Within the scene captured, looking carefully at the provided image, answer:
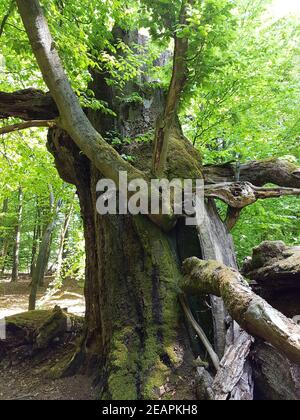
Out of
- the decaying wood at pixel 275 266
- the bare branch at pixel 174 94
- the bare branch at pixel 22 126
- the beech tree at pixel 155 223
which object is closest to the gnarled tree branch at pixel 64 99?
the beech tree at pixel 155 223

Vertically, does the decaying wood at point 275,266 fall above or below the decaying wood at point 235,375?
above

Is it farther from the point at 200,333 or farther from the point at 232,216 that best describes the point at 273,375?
the point at 232,216

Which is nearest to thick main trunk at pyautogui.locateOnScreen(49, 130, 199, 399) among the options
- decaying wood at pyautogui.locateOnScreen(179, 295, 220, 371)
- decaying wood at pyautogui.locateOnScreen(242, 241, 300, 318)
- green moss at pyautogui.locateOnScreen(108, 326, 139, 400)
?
green moss at pyautogui.locateOnScreen(108, 326, 139, 400)

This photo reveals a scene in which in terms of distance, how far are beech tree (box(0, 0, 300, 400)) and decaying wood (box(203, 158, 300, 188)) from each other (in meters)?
0.02

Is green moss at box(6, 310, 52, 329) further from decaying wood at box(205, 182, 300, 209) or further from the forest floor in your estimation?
decaying wood at box(205, 182, 300, 209)

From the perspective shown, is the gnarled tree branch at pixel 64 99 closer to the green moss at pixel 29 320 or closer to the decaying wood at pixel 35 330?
the decaying wood at pixel 35 330

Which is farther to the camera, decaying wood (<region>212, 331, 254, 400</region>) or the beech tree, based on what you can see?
the beech tree

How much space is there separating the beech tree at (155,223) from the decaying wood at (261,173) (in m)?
0.02

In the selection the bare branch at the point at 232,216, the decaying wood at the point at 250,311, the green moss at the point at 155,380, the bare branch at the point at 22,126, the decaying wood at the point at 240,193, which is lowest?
the green moss at the point at 155,380

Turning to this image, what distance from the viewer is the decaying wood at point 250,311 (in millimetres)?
2000

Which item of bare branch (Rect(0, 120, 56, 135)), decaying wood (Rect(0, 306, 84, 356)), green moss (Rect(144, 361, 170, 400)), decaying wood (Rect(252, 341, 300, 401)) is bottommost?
decaying wood (Rect(0, 306, 84, 356))

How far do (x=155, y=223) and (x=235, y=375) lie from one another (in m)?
2.02

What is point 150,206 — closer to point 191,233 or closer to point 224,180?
point 191,233

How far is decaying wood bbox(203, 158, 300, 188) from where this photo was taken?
4852 mm
